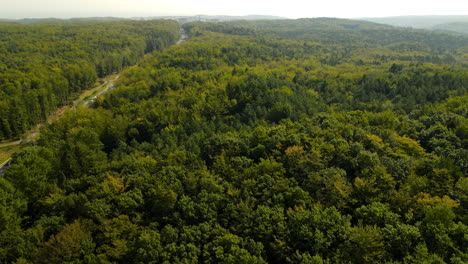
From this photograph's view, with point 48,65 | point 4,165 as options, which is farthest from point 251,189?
point 48,65

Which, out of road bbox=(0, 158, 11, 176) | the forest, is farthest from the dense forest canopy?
road bbox=(0, 158, 11, 176)

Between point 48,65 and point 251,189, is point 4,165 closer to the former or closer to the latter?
point 48,65

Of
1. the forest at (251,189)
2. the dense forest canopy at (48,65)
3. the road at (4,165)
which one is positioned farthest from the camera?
the dense forest canopy at (48,65)

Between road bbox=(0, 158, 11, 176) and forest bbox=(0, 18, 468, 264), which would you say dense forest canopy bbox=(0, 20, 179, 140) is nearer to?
forest bbox=(0, 18, 468, 264)

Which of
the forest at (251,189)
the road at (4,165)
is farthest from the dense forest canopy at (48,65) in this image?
the road at (4,165)

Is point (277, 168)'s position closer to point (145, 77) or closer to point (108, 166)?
point (108, 166)

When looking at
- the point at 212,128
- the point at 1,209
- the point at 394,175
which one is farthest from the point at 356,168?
the point at 1,209

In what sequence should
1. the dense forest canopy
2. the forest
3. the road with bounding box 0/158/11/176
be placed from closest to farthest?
1. the forest
2. the road with bounding box 0/158/11/176
3. the dense forest canopy

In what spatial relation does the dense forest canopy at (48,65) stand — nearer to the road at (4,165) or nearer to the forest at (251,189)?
the forest at (251,189)
